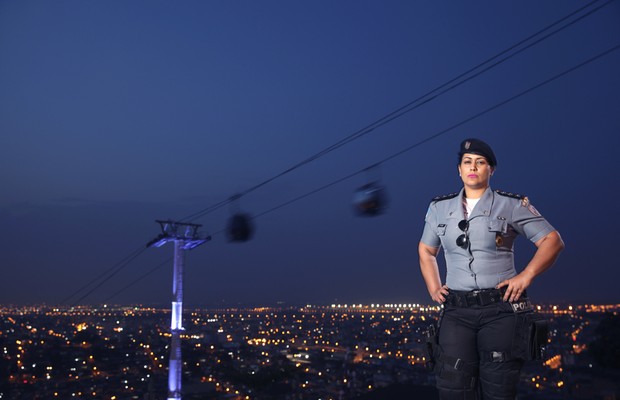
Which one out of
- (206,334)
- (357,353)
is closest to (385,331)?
(357,353)

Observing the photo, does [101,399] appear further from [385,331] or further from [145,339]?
[145,339]

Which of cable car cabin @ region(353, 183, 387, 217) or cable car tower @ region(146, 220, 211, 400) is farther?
cable car tower @ region(146, 220, 211, 400)

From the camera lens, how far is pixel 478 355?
2.97 metres

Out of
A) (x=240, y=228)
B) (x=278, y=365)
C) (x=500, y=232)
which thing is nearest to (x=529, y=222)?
(x=500, y=232)

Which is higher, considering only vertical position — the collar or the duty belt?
the collar

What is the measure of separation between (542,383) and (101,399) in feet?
53.5

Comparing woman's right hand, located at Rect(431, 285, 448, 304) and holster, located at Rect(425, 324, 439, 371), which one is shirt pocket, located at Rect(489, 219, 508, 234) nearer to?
woman's right hand, located at Rect(431, 285, 448, 304)

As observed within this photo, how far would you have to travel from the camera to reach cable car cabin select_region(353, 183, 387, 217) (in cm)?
1078

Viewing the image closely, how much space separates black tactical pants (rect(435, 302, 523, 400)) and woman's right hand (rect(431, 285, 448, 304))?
2.8 inches

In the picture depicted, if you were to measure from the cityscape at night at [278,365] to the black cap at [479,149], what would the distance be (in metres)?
9.71

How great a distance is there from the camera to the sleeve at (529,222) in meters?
2.94

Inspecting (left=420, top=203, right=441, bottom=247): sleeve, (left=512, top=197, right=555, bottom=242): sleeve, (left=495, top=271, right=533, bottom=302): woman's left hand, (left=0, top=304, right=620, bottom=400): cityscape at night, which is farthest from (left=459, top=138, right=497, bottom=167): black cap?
(left=0, top=304, right=620, bottom=400): cityscape at night

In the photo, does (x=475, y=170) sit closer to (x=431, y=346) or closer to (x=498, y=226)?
(x=498, y=226)

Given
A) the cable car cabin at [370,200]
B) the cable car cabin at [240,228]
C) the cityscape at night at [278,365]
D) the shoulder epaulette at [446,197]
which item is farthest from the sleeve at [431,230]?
the cable car cabin at [240,228]
